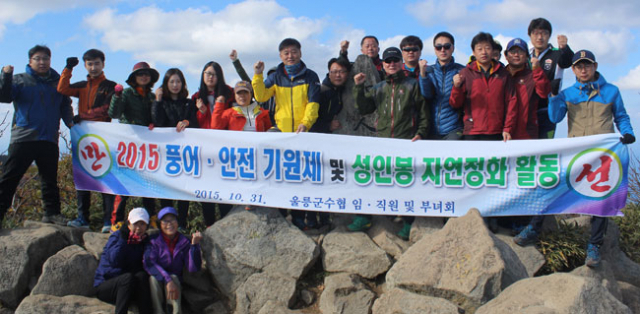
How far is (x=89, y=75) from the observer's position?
6.96m

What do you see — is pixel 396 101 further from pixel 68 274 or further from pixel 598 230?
pixel 68 274

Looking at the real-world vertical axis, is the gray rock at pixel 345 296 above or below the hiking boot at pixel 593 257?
below

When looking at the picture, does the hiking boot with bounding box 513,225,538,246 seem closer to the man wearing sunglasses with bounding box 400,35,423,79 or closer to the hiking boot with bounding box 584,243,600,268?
the hiking boot with bounding box 584,243,600,268

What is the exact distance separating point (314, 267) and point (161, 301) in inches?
76.4

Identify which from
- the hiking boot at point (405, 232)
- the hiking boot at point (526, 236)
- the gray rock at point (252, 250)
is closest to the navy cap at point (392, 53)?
the hiking boot at point (405, 232)

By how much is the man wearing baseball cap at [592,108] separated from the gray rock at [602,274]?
7 centimetres

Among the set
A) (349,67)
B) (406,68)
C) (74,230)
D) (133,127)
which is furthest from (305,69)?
(74,230)

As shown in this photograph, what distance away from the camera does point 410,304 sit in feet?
16.4

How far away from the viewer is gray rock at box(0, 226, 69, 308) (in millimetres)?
6258

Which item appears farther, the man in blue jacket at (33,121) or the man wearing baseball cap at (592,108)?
the man in blue jacket at (33,121)

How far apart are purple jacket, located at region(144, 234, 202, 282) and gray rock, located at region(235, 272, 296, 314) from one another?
0.65m

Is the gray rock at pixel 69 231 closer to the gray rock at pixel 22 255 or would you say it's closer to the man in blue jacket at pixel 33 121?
the gray rock at pixel 22 255

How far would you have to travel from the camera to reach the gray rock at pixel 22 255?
626 centimetres

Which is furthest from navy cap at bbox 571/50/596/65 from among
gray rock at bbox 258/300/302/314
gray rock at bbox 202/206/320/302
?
gray rock at bbox 258/300/302/314
